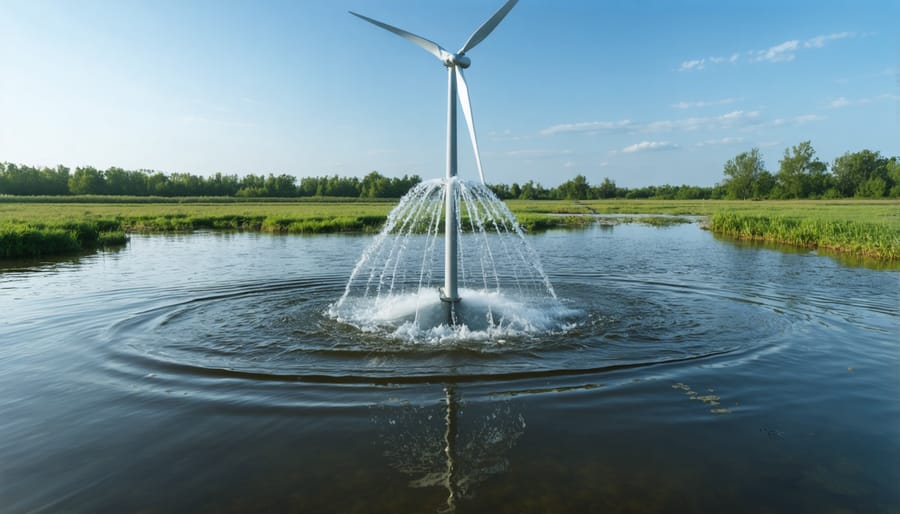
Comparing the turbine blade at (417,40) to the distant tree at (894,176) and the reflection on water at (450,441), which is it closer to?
the reflection on water at (450,441)

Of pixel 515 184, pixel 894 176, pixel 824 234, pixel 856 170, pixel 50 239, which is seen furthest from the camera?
pixel 515 184

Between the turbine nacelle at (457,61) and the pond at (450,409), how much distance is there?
6.97 meters

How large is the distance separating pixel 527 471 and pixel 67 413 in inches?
291

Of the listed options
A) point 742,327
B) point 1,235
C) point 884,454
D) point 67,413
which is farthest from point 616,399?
point 1,235

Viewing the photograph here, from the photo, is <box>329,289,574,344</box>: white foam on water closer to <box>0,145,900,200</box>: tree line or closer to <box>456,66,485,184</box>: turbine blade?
<box>456,66,485,184</box>: turbine blade

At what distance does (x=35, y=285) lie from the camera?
19234 mm

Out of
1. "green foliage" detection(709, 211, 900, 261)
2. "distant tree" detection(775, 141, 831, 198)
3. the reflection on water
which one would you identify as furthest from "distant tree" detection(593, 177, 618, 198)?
the reflection on water

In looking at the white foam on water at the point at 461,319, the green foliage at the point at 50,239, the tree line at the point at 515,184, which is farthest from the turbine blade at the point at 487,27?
the tree line at the point at 515,184

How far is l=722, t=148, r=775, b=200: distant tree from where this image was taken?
162375 millimetres

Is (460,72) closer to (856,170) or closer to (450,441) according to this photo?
(450,441)

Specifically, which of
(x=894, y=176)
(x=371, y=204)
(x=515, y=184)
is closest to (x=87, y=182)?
(x=371, y=204)

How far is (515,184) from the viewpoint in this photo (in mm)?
196500

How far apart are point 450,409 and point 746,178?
632 feet

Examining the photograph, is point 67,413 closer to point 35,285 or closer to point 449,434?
point 449,434
